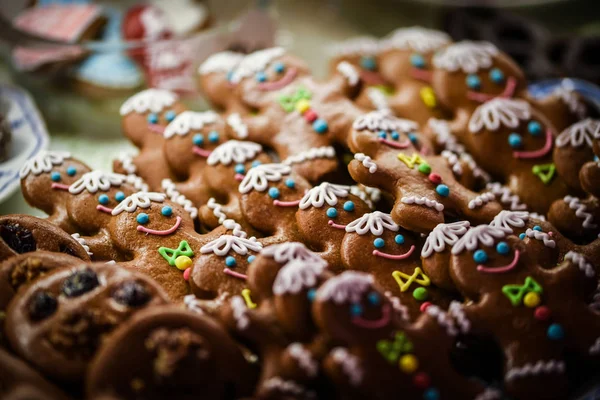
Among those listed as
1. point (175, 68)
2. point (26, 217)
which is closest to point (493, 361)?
point (26, 217)

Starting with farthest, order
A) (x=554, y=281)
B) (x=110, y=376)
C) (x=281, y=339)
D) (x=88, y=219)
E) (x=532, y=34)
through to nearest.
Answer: (x=532, y=34)
(x=88, y=219)
(x=554, y=281)
(x=281, y=339)
(x=110, y=376)

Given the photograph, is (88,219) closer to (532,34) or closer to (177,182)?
(177,182)

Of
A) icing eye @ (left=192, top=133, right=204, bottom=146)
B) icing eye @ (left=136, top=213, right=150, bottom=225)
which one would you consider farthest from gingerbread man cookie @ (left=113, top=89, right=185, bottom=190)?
icing eye @ (left=136, top=213, right=150, bottom=225)

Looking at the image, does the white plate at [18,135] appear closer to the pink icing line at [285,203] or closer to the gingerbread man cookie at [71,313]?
the gingerbread man cookie at [71,313]

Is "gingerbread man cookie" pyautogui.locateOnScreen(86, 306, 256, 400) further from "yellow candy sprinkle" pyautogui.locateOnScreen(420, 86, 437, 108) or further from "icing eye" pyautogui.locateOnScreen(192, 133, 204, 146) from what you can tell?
"yellow candy sprinkle" pyautogui.locateOnScreen(420, 86, 437, 108)

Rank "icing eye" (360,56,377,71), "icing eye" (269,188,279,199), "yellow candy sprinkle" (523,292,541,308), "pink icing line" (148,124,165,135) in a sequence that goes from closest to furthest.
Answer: "yellow candy sprinkle" (523,292,541,308), "icing eye" (269,188,279,199), "pink icing line" (148,124,165,135), "icing eye" (360,56,377,71)

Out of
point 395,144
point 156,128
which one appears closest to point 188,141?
point 156,128
